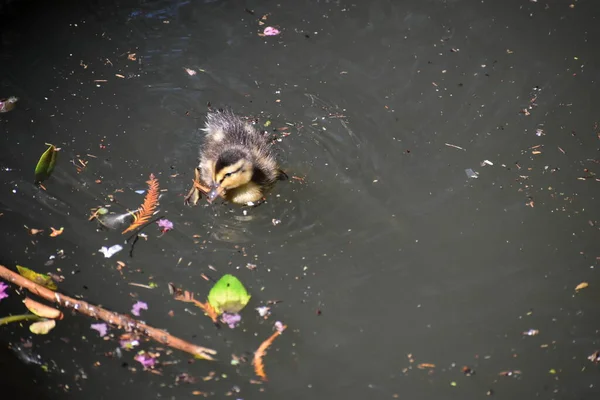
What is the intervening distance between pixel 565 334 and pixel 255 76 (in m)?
2.04

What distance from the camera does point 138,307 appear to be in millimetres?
2682

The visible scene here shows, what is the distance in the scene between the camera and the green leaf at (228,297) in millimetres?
2699

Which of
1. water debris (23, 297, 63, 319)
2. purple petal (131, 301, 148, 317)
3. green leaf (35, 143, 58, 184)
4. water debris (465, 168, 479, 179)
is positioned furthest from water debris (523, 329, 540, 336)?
green leaf (35, 143, 58, 184)

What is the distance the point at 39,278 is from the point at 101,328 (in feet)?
1.14

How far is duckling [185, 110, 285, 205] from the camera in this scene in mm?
2918

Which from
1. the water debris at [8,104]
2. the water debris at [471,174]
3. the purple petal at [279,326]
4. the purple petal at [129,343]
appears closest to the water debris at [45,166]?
Answer: the water debris at [8,104]

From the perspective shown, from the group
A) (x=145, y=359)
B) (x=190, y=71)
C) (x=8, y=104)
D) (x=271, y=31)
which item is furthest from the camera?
(x=271, y=31)

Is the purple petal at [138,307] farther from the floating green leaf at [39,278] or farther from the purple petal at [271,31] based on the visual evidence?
the purple petal at [271,31]

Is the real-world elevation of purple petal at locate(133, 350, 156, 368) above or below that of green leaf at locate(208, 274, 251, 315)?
below

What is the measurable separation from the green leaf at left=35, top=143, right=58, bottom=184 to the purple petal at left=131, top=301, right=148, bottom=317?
2.84ft

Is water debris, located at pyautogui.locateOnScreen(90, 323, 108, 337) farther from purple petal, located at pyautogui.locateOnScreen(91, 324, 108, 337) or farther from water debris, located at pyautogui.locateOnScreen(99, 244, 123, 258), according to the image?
water debris, located at pyautogui.locateOnScreen(99, 244, 123, 258)

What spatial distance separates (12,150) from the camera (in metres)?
3.23

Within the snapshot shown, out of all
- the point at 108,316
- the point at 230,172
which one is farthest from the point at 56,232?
the point at 230,172

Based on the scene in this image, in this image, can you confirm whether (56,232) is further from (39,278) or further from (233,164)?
(233,164)
